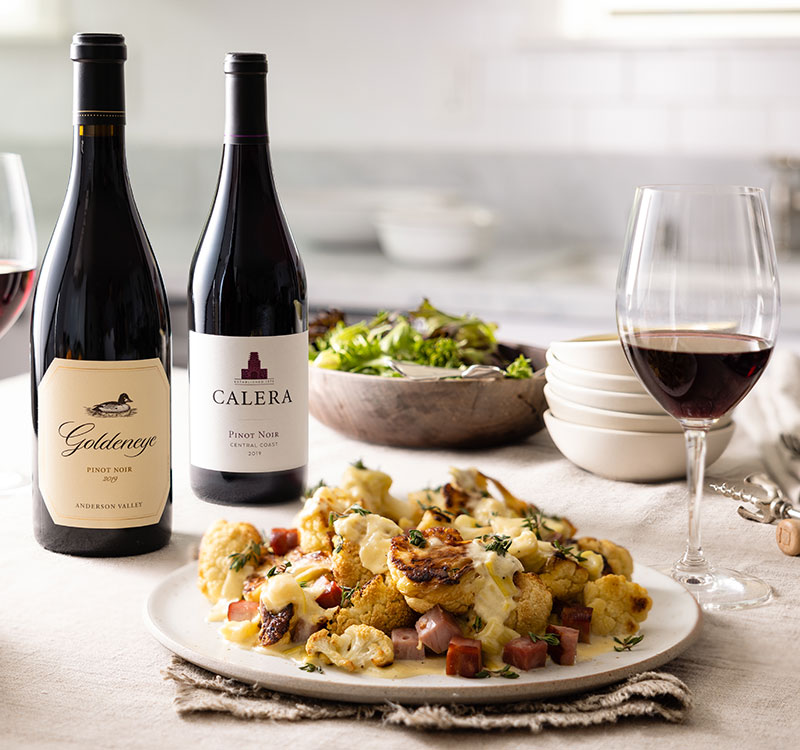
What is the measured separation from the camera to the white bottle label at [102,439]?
0.90 meters

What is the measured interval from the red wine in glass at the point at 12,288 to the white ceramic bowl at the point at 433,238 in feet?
6.98

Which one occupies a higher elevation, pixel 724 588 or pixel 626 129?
pixel 626 129

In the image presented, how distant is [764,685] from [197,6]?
3337mm

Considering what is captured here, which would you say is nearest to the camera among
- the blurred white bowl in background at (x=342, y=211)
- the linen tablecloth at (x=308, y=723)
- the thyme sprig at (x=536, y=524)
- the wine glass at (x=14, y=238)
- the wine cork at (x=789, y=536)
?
the linen tablecloth at (x=308, y=723)

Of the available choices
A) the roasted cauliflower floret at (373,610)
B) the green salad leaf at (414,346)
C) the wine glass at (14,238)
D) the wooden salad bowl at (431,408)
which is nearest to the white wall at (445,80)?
the green salad leaf at (414,346)

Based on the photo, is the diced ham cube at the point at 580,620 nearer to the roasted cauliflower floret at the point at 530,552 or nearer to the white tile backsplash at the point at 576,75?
the roasted cauliflower floret at the point at 530,552

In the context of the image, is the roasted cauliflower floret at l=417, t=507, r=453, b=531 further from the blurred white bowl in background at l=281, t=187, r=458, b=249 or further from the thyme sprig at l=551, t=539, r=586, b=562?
the blurred white bowl in background at l=281, t=187, r=458, b=249

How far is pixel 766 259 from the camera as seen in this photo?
0.84m

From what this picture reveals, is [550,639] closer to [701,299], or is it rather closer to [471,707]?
[471,707]

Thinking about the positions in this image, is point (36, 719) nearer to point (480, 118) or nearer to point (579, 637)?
point (579, 637)

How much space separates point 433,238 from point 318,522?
8.03 ft

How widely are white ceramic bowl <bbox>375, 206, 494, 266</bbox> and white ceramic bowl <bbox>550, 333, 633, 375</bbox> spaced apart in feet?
6.48

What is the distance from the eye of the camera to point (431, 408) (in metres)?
1.28

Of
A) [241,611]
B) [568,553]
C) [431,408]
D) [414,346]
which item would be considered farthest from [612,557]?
[414,346]
